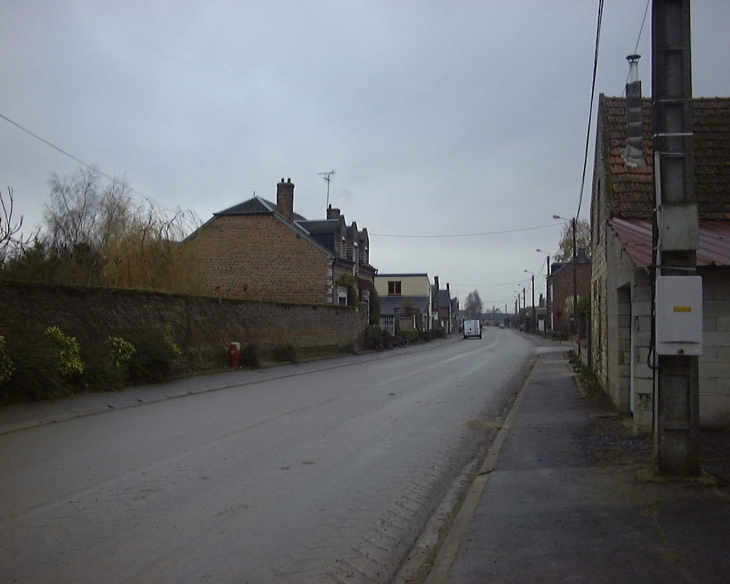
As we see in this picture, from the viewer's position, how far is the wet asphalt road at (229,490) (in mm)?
5023

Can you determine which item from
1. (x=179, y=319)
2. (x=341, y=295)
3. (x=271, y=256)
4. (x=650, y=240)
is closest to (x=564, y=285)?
(x=341, y=295)

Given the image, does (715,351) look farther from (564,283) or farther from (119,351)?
(564,283)

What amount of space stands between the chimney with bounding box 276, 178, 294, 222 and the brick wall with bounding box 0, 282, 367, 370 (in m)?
8.75

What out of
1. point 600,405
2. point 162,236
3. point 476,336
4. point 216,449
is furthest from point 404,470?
point 476,336

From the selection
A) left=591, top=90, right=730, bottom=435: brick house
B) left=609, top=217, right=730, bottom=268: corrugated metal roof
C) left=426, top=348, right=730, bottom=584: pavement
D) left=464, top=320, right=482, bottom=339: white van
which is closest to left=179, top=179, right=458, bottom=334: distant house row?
left=591, top=90, right=730, bottom=435: brick house

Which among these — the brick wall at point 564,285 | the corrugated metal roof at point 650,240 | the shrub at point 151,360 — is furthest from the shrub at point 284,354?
the brick wall at point 564,285

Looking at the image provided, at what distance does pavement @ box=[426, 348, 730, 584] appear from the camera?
471 cm

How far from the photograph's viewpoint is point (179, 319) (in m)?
21.5

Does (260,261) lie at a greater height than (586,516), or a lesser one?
greater

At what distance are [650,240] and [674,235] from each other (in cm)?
381

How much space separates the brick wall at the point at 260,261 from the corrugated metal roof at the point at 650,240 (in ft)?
91.5

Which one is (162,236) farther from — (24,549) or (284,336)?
(24,549)

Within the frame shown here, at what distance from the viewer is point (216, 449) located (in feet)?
30.8

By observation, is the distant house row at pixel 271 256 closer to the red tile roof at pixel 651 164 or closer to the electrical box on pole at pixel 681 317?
the red tile roof at pixel 651 164
